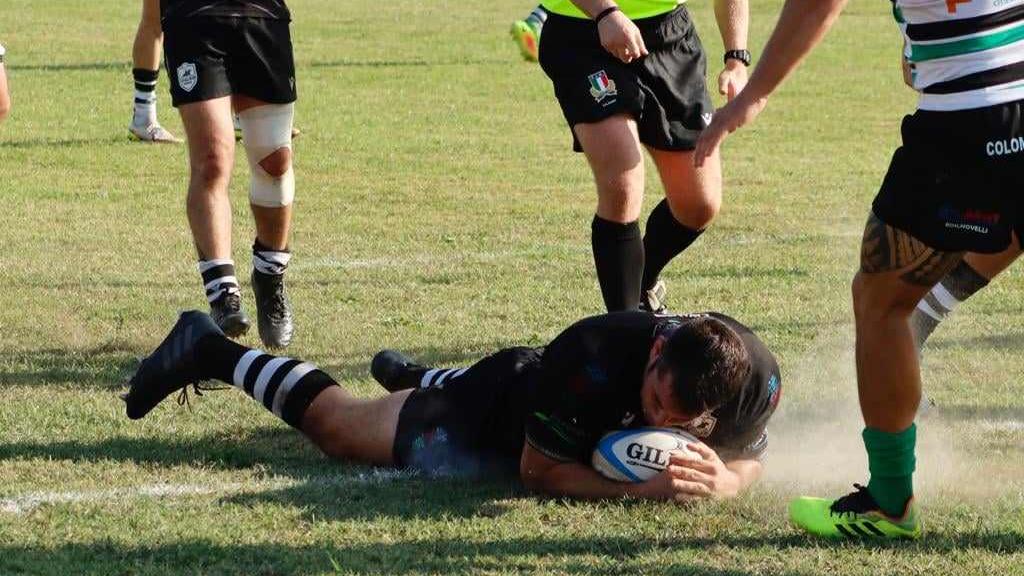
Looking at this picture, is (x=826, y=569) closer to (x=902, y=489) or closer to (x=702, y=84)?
(x=902, y=489)

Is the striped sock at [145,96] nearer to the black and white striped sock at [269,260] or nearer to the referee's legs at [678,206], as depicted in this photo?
the black and white striped sock at [269,260]

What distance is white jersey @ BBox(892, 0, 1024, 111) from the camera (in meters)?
4.45

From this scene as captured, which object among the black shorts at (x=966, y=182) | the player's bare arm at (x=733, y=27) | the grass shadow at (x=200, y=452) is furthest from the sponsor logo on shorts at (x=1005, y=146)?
the player's bare arm at (x=733, y=27)

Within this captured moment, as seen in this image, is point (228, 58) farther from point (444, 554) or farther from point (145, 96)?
point (145, 96)

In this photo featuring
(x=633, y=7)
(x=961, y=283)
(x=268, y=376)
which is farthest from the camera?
(x=633, y=7)

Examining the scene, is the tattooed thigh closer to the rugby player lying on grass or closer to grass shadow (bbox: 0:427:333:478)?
the rugby player lying on grass

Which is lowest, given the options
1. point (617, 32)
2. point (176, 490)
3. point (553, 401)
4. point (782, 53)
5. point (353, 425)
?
point (176, 490)

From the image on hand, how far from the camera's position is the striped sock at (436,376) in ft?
19.1

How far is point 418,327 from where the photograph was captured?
7453 mm

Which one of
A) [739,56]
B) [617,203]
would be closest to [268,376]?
[617,203]

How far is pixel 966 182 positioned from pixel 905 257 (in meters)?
0.26

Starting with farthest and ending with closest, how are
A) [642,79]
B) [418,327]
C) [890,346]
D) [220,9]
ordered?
[418,327]
[220,9]
[642,79]
[890,346]

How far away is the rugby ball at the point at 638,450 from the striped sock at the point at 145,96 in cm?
840

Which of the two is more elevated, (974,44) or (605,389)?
(974,44)
